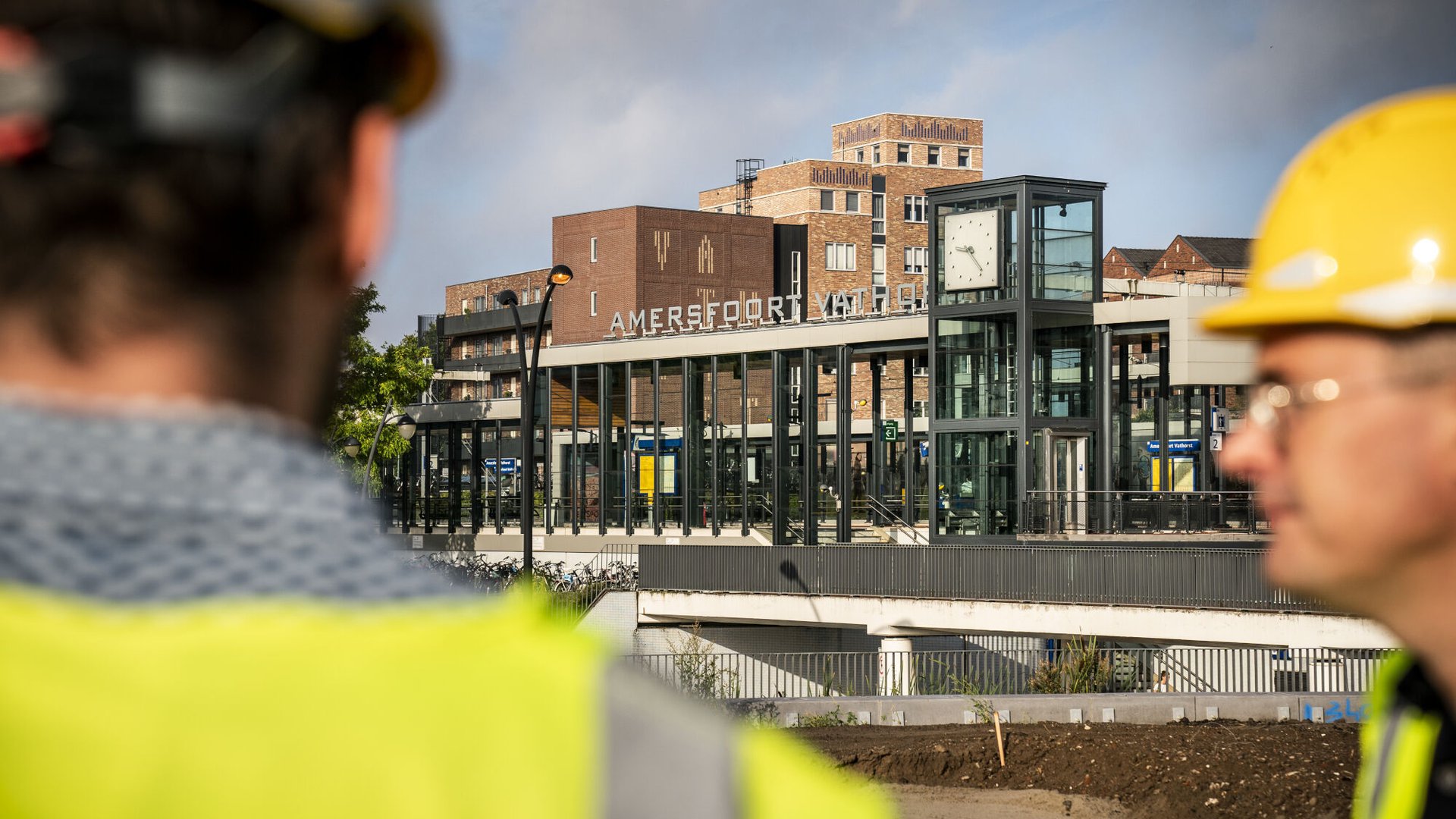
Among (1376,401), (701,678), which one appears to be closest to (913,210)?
(701,678)

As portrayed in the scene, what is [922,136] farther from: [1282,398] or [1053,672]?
[1282,398]

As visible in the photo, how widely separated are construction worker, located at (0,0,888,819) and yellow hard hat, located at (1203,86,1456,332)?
116 cm

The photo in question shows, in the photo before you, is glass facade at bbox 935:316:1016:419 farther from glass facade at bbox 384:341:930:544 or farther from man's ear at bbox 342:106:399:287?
man's ear at bbox 342:106:399:287

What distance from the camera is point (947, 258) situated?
3691 cm

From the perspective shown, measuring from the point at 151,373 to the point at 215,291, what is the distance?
0.21 feet

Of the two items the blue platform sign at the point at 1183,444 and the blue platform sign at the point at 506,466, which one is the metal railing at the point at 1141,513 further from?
the blue platform sign at the point at 506,466

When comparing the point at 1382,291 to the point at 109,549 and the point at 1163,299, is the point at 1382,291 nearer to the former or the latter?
the point at 109,549

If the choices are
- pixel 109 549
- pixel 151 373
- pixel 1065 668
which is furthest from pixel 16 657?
pixel 1065 668

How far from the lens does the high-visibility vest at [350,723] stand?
69 centimetres

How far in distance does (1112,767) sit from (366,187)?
17585 mm

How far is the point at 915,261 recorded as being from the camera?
99.6 metres

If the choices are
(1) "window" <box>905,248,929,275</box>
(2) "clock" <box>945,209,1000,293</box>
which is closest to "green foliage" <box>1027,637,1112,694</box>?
(2) "clock" <box>945,209,1000,293</box>

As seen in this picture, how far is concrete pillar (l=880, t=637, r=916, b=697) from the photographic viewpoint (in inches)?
930

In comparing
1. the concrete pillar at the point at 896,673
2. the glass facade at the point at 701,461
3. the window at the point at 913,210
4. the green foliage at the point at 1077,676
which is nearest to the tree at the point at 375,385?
the glass facade at the point at 701,461
